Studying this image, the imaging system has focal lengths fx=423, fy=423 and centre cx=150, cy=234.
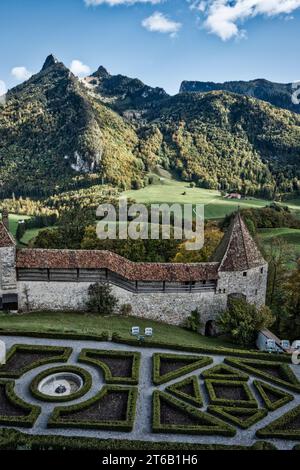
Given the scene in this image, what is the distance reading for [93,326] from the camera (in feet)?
115

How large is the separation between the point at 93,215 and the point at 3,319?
62064mm

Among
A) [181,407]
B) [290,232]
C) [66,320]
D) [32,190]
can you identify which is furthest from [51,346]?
[32,190]

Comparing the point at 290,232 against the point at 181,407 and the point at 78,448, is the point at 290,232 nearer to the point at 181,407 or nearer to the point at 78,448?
the point at 181,407

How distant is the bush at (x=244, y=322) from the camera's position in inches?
1404

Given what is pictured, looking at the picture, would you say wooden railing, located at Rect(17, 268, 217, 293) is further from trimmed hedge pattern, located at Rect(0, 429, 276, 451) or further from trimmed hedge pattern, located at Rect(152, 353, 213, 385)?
trimmed hedge pattern, located at Rect(0, 429, 276, 451)

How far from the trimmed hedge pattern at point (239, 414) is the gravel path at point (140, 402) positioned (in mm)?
314

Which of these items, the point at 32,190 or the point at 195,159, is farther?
the point at 195,159

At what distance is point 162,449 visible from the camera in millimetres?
20344

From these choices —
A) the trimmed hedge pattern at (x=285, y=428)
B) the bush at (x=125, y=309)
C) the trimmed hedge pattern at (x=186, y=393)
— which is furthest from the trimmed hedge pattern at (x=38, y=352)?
the trimmed hedge pattern at (x=285, y=428)

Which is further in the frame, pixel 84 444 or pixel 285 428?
pixel 285 428

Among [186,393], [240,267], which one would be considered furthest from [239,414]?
[240,267]

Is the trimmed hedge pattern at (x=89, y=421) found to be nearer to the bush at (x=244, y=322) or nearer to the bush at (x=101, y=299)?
the bush at (x=101, y=299)

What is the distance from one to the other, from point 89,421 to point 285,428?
420 inches

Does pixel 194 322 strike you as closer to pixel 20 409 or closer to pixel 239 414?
pixel 239 414
